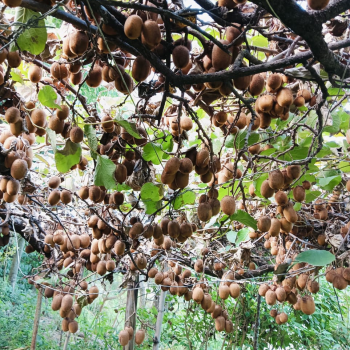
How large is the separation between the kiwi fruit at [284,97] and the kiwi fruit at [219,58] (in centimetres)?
19

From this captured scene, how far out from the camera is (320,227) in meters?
1.89

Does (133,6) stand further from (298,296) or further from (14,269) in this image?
(14,269)

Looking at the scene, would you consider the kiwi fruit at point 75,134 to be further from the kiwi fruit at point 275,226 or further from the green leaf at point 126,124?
the kiwi fruit at point 275,226

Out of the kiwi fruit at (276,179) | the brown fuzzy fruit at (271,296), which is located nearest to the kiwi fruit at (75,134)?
the kiwi fruit at (276,179)

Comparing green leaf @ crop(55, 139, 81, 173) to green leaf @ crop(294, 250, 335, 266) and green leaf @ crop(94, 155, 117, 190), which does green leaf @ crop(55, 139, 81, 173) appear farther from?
green leaf @ crop(294, 250, 335, 266)

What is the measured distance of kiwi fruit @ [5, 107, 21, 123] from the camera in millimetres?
1027

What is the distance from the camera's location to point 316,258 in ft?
3.05

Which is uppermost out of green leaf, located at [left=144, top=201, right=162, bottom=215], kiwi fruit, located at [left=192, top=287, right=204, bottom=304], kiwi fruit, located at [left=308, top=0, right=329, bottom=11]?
kiwi fruit, located at [left=308, top=0, right=329, bottom=11]

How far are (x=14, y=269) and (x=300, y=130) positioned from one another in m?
6.49

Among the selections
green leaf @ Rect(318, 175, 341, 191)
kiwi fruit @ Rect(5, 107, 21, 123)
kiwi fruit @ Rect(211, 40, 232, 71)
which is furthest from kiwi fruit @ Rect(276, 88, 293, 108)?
kiwi fruit @ Rect(5, 107, 21, 123)

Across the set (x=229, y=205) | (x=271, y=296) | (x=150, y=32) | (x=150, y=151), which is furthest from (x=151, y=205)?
→ (x=271, y=296)

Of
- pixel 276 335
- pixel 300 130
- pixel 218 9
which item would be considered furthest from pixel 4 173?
pixel 276 335

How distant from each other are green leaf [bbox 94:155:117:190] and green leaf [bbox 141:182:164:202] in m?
0.13

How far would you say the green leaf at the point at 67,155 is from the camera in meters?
0.92
